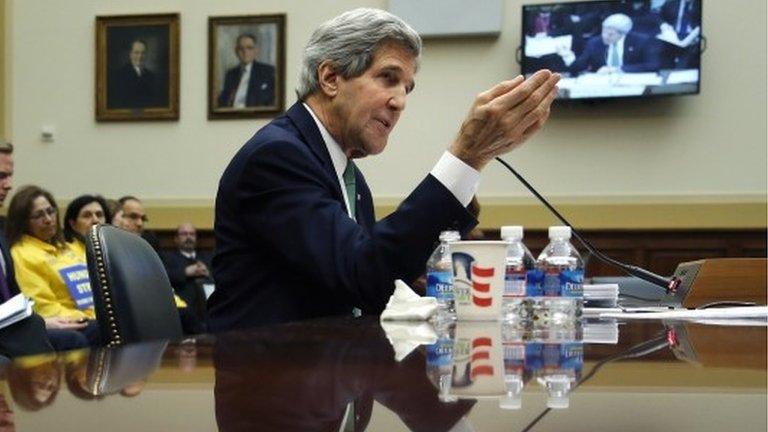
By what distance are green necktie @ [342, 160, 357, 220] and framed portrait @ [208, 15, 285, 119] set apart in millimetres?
5543

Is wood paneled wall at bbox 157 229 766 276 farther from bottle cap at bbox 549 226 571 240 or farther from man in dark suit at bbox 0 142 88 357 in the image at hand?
bottle cap at bbox 549 226 571 240

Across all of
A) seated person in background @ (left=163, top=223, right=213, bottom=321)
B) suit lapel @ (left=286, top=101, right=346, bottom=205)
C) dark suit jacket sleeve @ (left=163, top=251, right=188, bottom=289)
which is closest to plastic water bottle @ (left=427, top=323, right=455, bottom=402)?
suit lapel @ (left=286, top=101, right=346, bottom=205)

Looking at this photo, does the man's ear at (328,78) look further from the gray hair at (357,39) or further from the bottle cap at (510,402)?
the bottle cap at (510,402)

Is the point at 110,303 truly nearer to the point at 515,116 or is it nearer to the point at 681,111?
the point at 515,116

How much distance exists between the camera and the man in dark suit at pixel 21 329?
317 centimetres

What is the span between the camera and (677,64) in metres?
7.09

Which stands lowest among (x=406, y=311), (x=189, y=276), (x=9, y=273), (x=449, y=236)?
(x=189, y=276)

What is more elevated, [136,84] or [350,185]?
[136,84]

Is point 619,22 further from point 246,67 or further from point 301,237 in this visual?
point 301,237

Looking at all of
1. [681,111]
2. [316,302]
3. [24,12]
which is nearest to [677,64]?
[681,111]

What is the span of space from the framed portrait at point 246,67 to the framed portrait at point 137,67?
0.31 metres

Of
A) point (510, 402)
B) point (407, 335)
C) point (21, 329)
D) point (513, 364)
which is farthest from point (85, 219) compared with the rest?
point (510, 402)

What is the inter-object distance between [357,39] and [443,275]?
0.62 meters

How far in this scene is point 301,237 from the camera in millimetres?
1855
